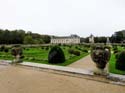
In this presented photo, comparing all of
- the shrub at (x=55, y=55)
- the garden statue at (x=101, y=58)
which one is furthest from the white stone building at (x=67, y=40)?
the garden statue at (x=101, y=58)

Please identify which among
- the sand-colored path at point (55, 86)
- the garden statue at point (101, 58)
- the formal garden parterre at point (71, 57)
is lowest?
the sand-colored path at point (55, 86)

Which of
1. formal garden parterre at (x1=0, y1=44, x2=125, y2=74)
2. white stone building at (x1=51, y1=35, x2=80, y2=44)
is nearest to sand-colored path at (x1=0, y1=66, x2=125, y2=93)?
formal garden parterre at (x1=0, y1=44, x2=125, y2=74)

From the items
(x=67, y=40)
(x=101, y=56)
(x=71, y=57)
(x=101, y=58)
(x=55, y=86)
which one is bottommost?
(x=55, y=86)

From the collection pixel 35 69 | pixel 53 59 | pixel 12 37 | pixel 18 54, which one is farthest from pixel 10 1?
pixel 12 37

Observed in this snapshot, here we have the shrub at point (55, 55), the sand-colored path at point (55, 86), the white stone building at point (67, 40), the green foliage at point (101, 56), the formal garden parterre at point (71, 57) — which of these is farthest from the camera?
the white stone building at point (67, 40)

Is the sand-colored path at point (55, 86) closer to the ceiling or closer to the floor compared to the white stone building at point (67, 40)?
closer to the floor

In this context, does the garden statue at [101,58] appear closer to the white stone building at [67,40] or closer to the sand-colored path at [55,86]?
the sand-colored path at [55,86]

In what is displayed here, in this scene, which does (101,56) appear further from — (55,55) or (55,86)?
(55,55)

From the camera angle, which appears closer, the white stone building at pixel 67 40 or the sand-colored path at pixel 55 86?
the sand-colored path at pixel 55 86

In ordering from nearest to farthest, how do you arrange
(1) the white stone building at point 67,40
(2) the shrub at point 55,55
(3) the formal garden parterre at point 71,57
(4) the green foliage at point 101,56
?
(4) the green foliage at point 101,56, (3) the formal garden parterre at point 71,57, (2) the shrub at point 55,55, (1) the white stone building at point 67,40

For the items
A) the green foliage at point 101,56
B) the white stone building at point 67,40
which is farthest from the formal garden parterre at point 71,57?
the white stone building at point 67,40

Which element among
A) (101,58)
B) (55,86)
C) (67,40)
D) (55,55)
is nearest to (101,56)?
(101,58)

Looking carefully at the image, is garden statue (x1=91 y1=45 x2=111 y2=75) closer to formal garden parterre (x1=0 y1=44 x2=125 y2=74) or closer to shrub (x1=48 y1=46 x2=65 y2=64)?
formal garden parterre (x1=0 y1=44 x2=125 y2=74)

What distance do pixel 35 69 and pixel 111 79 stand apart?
16.4 feet
